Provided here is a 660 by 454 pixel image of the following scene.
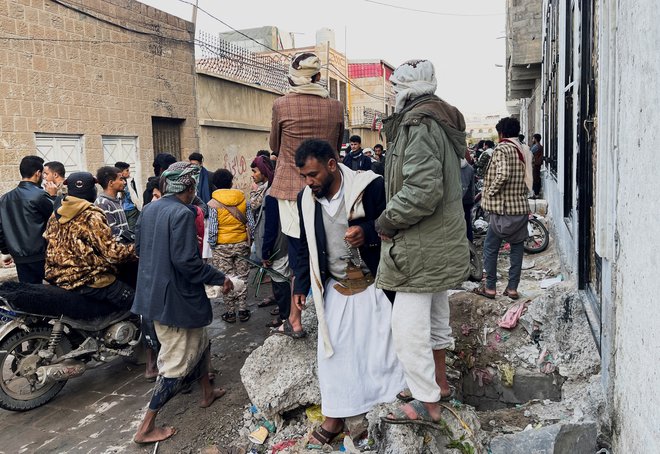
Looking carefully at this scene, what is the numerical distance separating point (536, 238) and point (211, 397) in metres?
5.64

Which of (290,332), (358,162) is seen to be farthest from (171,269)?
(358,162)

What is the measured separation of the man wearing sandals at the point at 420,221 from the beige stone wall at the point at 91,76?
24.7ft

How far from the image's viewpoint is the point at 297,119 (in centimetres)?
405

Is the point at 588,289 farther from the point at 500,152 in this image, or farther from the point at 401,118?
the point at 401,118

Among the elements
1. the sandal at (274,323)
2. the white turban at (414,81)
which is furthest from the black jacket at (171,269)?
the sandal at (274,323)

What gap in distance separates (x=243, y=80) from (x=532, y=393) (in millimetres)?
12402

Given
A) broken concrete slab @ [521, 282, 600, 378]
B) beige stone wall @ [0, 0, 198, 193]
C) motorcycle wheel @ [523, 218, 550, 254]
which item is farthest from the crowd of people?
beige stone wall @ [0, 0, 198, 193]

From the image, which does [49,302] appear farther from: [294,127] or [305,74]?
[305,74]

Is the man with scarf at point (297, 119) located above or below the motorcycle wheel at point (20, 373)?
above

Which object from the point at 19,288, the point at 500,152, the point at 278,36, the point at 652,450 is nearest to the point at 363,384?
the point at 652,450

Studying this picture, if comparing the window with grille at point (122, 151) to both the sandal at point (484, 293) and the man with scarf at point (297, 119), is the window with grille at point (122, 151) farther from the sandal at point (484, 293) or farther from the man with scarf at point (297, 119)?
the sandal at point (484, 293)

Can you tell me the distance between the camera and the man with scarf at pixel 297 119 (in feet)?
13.2

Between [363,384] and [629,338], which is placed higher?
[629,338]

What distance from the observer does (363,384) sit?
10.3 feet
